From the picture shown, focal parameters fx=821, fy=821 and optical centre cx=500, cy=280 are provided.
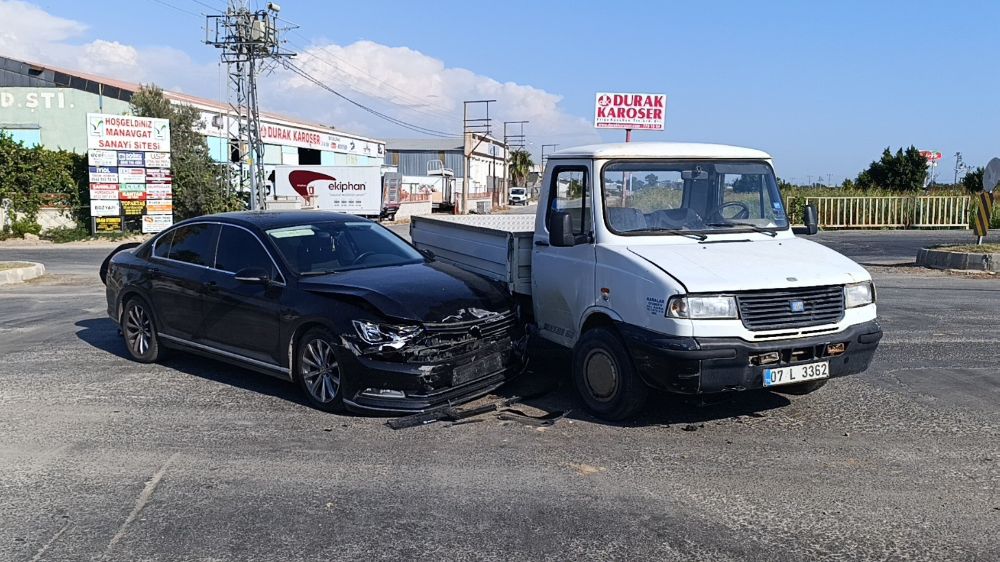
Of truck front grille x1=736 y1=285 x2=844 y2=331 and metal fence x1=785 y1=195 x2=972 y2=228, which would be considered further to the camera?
metal fence x1=785 y1=195 x2=972 y2=228

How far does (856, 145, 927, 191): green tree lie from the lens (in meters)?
44.7

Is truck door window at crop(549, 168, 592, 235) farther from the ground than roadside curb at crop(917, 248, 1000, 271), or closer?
farther from the ground

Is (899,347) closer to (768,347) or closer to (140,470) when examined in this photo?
(768,347)

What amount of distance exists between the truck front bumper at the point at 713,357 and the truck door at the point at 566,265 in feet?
2.72

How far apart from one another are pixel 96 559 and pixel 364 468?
5.40ft

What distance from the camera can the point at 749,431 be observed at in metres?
5.94

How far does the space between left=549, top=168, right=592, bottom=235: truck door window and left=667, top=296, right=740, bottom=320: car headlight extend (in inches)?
50.9

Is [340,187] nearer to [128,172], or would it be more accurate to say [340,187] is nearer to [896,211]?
[128,172]

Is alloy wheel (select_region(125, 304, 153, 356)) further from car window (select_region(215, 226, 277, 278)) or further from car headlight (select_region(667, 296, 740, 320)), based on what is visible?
car headlight (select_region(667, 296, 740, 320))

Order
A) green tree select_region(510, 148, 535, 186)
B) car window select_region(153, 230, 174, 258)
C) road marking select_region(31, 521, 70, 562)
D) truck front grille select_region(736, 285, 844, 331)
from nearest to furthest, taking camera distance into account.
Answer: road marking select_region(31, 521, 70, 562)
truck front grille select_region(736, 285, 844, 331)
car window select_region(153, 230, 174, 258)
green tree select_region(510, 148, 535, 186)

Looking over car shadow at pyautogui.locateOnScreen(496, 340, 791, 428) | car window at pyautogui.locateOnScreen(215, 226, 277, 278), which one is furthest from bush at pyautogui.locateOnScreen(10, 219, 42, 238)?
car shadow at pyautogui.locateOnScreen(496, 340, 791, 428)

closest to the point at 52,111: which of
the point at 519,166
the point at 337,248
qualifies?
the point at 337,248

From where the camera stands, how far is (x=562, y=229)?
21.2 feet

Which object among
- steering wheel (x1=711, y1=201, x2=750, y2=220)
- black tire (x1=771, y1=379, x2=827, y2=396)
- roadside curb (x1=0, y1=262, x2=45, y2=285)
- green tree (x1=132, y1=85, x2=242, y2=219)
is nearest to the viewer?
black tire (x1=771, y1=379, x2=827, y2=396)
